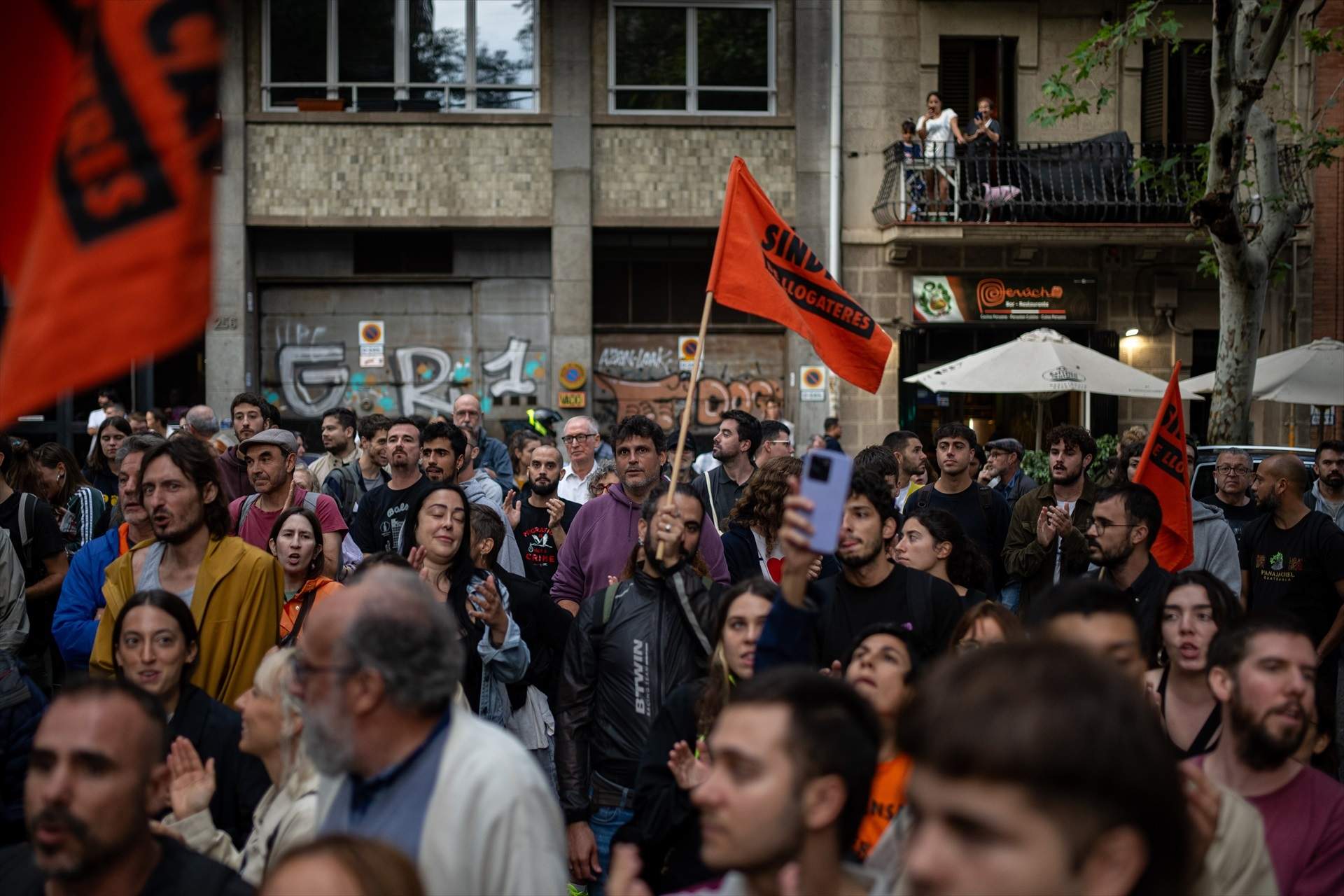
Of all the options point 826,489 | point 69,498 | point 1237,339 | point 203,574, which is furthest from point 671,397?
point 826,489

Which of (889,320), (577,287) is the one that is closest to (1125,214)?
(889,320)

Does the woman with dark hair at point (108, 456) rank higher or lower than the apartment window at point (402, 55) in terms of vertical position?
lower

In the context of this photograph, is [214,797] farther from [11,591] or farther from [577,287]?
[577,287]

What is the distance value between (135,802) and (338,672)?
792 millimetres

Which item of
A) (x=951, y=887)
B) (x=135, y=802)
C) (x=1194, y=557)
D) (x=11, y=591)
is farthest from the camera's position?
(x=1194, y=557)

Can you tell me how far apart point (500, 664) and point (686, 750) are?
1.61 metres

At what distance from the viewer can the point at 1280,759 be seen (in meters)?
3.79

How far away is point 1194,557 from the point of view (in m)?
7.96

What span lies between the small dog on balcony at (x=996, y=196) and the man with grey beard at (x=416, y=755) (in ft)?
59.4

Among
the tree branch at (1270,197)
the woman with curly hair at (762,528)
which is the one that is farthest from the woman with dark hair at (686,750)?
the tree branch at (1270,197)

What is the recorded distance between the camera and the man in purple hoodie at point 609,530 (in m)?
7.23

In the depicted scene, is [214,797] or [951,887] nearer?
[951,887]

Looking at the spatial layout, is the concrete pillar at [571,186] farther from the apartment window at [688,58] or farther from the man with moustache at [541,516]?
the man with moustache at [541,516]

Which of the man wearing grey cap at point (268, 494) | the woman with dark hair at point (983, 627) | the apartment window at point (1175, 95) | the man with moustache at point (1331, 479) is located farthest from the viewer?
the apartment window at point (1175, 95)
